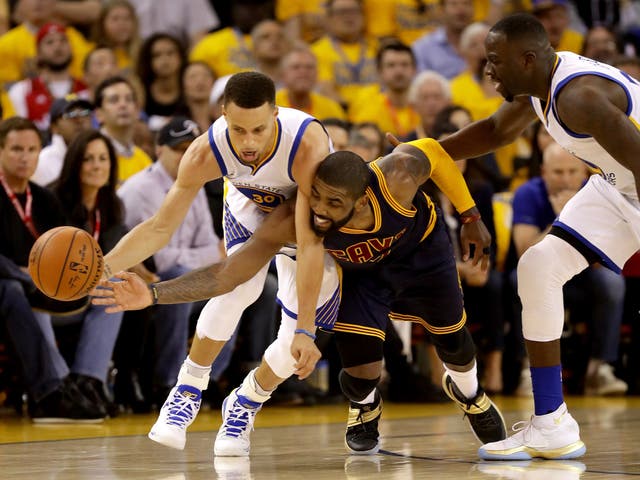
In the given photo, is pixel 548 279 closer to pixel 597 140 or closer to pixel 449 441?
pixel 597 140

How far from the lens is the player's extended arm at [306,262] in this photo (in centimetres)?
429

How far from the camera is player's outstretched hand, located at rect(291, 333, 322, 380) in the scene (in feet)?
14.0

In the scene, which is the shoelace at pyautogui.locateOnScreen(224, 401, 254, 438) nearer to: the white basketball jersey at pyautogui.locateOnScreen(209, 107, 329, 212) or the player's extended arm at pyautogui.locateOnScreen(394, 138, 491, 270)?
the white basketball jersey at pyautogui.locateOnScreen(209, 107, 329, 212)

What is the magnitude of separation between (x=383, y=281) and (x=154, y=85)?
16.5ft

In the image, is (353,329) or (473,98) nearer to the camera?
(353,329)

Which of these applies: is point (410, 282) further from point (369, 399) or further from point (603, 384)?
point (603, 384)

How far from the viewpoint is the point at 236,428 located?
491cm

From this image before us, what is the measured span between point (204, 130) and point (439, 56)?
9.67 ft

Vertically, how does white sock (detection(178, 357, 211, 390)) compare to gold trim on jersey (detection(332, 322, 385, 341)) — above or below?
below

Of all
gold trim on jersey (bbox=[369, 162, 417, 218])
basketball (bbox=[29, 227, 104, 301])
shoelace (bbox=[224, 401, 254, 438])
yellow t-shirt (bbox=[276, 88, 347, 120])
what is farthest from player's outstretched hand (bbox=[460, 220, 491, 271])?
yellow t-shirt (bbox=[276, 88, 347, 120])

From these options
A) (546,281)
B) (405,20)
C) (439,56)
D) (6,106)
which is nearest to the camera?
(546,281)

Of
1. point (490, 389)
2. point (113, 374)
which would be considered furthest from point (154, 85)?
point (490, 389)

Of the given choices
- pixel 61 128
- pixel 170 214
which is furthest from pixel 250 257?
pixel 61 128

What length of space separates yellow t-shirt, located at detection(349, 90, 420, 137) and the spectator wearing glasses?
8.63 ft
